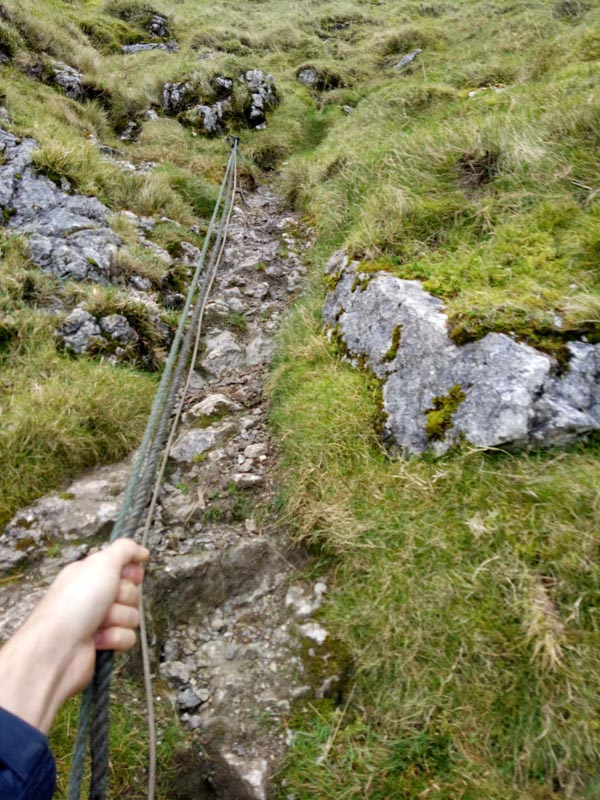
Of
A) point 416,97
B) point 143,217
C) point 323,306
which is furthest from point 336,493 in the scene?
point 416,97

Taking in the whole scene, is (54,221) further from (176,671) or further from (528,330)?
(528,330)

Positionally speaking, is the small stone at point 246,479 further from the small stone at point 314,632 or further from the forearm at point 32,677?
the forearm at point 32,677

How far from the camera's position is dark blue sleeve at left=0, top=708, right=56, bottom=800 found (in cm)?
92

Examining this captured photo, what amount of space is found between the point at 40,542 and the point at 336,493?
71.4 inches

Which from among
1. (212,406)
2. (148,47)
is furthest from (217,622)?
(148,47)

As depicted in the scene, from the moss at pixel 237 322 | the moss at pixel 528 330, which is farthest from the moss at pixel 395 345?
the moss at pixel 237 322

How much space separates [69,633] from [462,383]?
233cm

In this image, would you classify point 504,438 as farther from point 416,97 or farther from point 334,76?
point 334,76

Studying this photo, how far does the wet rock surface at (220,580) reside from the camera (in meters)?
2.32

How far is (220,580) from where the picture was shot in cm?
280

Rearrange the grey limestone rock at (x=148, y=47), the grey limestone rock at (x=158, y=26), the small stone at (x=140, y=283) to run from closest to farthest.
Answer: the small stone at (x=140, y=283) < the grey limestone rock at (x=148, y=47) < the grey limestone rock at (x=158, y=26)

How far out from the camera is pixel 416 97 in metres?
7.37

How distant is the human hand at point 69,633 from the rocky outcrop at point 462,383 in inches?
74.5

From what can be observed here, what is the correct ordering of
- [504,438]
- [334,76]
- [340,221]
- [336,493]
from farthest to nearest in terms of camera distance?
[334,76] < [340,221] < [336,493] < [504,438]
